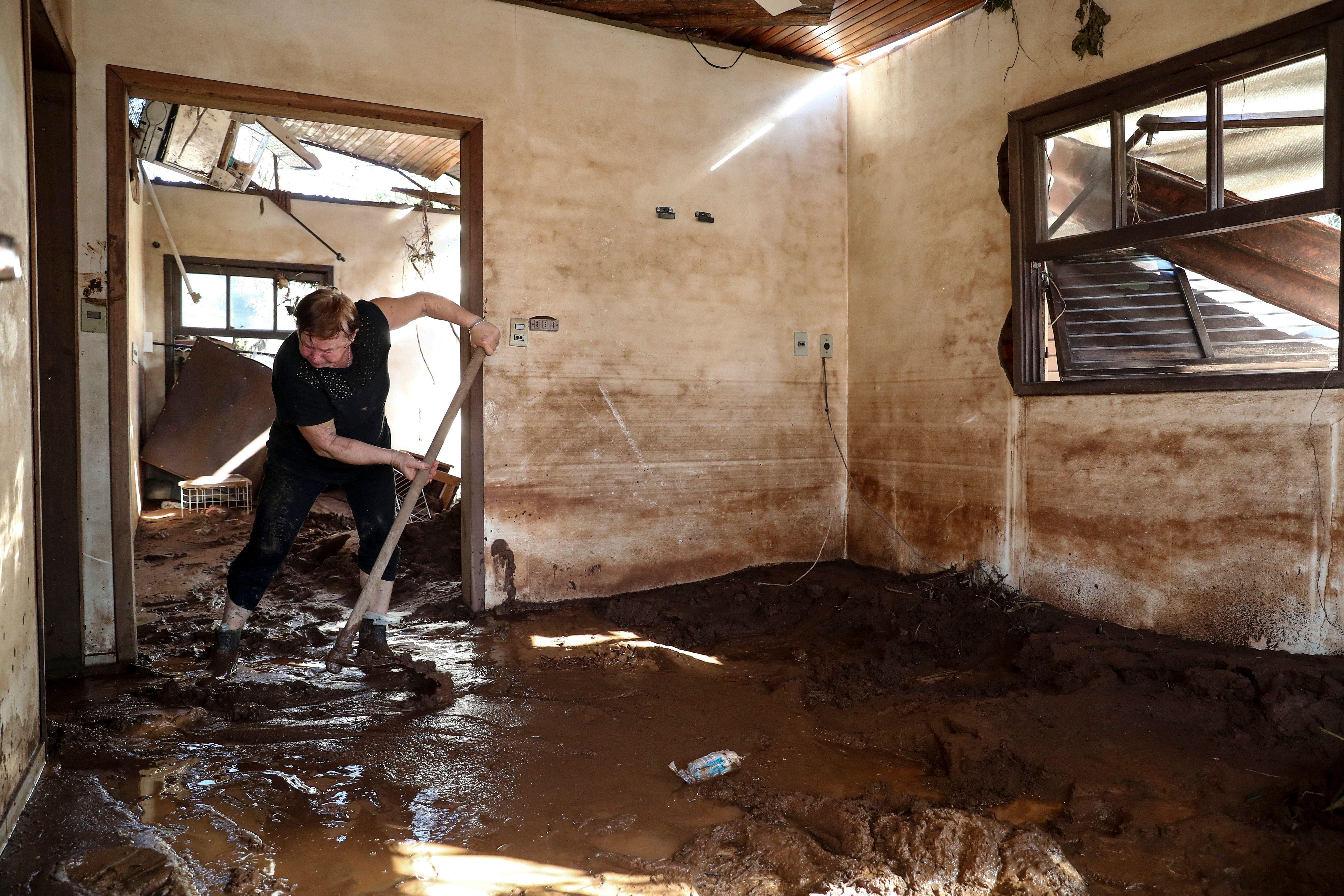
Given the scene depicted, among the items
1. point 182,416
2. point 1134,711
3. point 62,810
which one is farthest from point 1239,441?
point 182,416

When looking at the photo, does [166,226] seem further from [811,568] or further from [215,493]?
[811,568]

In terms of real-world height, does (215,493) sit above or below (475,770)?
above

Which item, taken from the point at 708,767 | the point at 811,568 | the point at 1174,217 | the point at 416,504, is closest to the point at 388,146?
the point at 416,504

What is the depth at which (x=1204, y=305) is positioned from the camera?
3207mm

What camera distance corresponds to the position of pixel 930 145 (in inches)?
169

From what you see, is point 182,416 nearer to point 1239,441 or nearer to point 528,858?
point 528,858

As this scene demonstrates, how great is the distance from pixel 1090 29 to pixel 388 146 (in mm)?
6712

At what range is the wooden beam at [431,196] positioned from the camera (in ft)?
27.6

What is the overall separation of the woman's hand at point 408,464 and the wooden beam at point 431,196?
19.7 ft

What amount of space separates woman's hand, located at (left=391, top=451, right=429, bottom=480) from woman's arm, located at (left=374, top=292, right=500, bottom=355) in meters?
0.58

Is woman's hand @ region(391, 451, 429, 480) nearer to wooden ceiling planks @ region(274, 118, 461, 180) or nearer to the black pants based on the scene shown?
the black pants

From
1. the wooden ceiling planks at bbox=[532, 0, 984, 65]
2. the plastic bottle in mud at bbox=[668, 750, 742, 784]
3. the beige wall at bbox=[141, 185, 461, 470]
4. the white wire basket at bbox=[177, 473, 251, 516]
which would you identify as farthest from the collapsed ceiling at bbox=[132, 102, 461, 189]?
the plastic bottle in mud at bbox=[668, 750, 742, 784]

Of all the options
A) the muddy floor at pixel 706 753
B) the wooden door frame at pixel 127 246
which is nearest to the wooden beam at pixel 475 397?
the wooden door frame at pixel 127 246

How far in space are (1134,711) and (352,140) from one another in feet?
27.4
